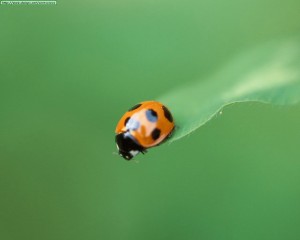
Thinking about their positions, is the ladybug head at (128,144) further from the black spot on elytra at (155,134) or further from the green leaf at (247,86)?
the green leaf at (247,86)

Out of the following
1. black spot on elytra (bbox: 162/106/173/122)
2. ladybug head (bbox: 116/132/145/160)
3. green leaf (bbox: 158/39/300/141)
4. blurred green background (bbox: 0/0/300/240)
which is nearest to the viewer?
green leaf (bbox: 158/39/300/141)

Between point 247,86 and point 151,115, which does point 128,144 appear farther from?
point 247,86

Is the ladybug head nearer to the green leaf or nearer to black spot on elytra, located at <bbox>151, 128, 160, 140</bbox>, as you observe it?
black spot on elytra, located at <bbox>151, 128, 160, 140</bbox>

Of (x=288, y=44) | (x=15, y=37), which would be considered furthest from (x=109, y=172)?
(x=288, y=44)

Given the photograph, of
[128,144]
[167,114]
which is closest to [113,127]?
[128,144]

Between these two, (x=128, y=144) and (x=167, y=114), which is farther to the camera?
(x=128, y=144)

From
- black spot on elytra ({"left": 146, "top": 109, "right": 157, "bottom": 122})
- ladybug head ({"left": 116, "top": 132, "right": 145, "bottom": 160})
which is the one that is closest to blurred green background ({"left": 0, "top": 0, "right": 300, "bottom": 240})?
ladybug head ({"left": 116, "top": 132, "right": 145, "bottom": 160})

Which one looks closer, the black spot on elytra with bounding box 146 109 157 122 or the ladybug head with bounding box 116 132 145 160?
the black spot on elytra with bounding box 146 109 157 122
